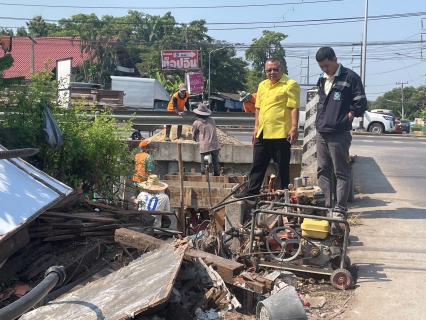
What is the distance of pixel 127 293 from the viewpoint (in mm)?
4234

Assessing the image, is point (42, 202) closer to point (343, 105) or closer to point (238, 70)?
point (343, 105)

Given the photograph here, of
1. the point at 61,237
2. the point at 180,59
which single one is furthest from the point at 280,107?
the point at 180,59

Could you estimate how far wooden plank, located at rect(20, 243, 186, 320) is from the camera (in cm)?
390

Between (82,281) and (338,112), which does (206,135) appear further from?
(82,281)

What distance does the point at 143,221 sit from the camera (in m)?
6.58

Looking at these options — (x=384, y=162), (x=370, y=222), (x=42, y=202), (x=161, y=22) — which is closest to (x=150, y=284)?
(x=42, y=202)

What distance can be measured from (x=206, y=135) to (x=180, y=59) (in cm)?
3249

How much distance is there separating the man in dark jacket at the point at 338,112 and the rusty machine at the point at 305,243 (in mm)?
628

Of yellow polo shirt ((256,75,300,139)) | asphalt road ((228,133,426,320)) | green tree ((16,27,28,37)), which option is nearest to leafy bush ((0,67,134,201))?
yellow polo shirt ((256,75,300,139))

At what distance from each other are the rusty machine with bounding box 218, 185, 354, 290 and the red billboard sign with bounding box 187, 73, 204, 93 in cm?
Answer: 2942

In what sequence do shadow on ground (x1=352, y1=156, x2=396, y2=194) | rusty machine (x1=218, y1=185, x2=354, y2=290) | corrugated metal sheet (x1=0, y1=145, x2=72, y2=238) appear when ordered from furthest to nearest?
shadow on ground (x1=352, y1=156, x2=396, y2=194), rusty machine (x1=218, y1=185, x2=354, y2=290), corrugated metal sheet (x1=0, y1=145, x2=72, y2=238)

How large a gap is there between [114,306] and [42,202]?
5.40ft

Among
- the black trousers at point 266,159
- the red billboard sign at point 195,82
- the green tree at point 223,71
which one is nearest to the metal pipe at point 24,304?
the black trousers at point 266,159

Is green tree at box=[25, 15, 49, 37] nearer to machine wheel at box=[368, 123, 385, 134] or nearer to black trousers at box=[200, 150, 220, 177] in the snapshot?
machine wheel at box=[368, 123, 385, 134]
